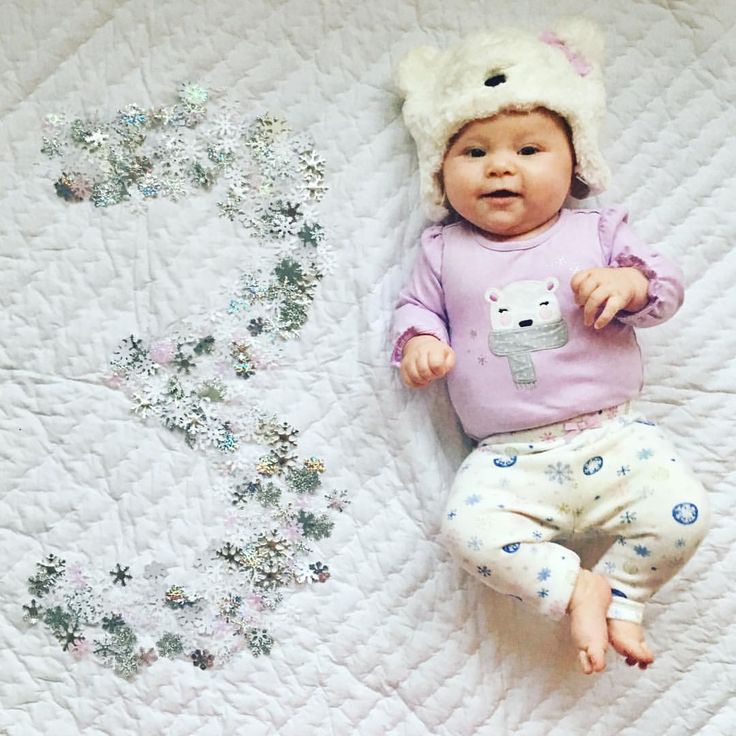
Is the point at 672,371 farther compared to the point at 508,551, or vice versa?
the point at 672,371

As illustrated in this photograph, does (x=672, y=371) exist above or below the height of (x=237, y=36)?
below

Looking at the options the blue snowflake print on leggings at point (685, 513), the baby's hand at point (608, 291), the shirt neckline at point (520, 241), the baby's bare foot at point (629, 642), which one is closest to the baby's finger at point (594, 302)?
the baby's hand at point (608, 291)

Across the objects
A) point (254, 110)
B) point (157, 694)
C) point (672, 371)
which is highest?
point (254, 110)

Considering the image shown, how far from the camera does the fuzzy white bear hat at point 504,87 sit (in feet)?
2.76

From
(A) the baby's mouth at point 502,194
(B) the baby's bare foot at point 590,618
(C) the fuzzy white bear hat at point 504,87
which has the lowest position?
(B) the baby's bare foot at point 590,618

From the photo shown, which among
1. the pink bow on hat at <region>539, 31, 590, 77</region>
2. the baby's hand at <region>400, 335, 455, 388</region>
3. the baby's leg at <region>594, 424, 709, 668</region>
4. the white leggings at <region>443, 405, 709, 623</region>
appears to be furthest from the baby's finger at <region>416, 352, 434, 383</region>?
the pink bow on hat at <region>539, 31, 590, 77</region>

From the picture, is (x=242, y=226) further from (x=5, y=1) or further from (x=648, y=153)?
(x=648, y=153)

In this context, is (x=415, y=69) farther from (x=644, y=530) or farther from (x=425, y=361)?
(x=644, y=530)

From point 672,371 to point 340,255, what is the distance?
398mm

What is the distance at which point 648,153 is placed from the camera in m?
0.96

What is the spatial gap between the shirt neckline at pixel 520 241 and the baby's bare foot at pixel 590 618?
0.34m

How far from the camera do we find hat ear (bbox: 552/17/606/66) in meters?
0.90

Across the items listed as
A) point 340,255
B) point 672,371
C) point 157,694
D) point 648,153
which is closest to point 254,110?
point 340,255

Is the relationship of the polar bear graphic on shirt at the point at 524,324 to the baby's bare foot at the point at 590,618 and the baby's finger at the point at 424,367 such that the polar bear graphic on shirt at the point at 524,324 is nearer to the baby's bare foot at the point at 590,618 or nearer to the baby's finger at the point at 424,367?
the baby's finger at the point at 424,367
